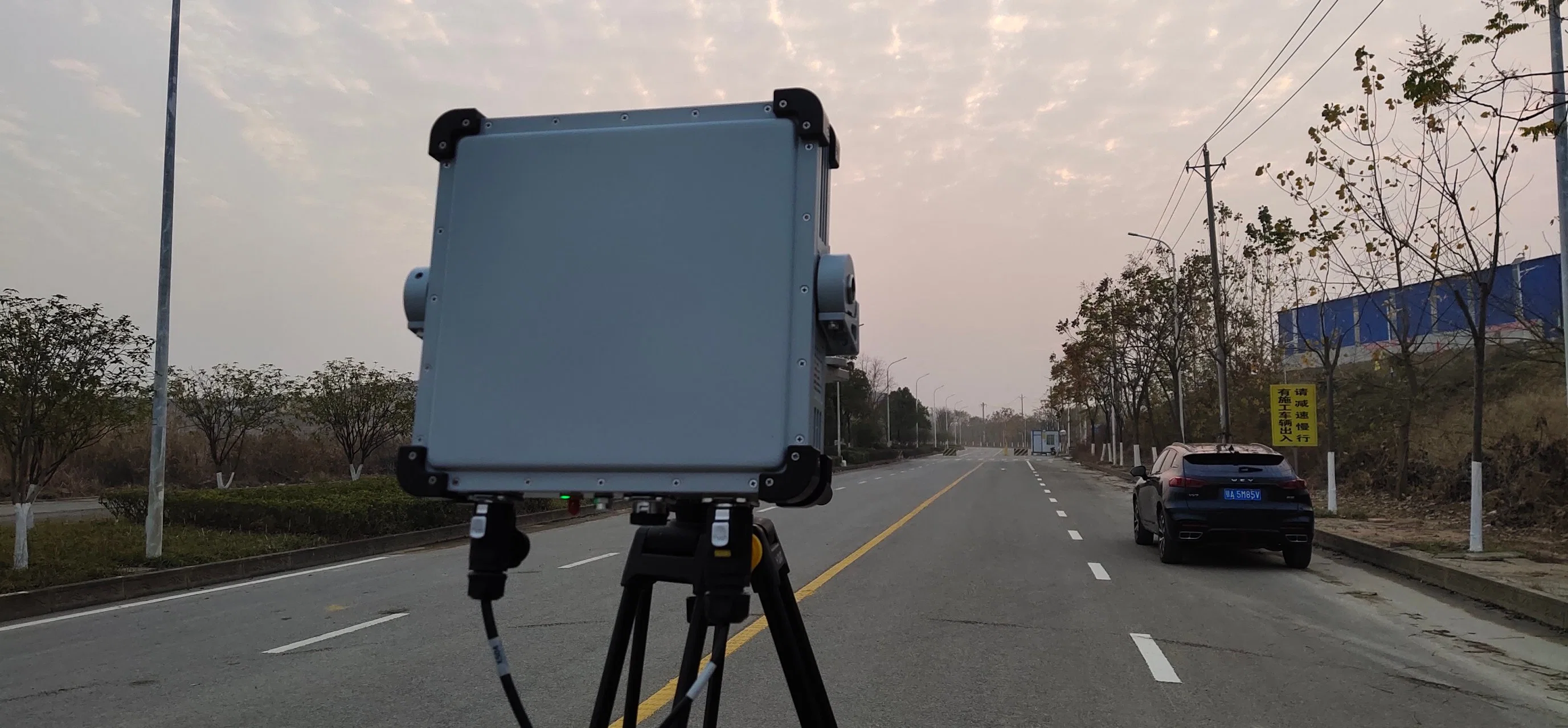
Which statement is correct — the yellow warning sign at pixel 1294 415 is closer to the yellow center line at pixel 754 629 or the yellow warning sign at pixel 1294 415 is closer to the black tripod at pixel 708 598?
the yellow center line at pixel 754 629

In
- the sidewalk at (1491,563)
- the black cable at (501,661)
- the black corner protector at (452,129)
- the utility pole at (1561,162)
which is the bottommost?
the sidewalk at (1491,563)

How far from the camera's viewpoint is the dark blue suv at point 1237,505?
38.2 feet

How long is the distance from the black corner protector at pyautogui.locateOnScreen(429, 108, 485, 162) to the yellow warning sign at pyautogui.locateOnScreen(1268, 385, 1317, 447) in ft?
67.4

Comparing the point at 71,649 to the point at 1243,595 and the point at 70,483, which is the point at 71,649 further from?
the point at 70,483

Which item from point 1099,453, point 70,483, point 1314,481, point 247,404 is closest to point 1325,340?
point 1314,481

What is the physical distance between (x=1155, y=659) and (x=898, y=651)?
1763 millimetres

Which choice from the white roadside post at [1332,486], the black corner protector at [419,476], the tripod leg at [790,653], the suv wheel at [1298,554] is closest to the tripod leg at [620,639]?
the tripod leg at [790,653]

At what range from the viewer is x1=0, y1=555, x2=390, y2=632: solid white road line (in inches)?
378

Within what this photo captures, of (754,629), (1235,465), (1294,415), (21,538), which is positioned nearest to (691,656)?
(754,629)

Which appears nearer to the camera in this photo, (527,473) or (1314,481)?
(527,473)

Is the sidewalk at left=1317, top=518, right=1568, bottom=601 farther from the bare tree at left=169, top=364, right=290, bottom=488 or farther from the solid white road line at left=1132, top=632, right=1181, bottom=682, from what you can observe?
the bare tree at left=169, top=364, right=290, bottom=488

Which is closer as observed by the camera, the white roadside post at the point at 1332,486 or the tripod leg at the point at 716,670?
the tripod leg at the point at 716,670

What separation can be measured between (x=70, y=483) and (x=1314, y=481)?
35318 mm

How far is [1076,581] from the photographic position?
10688mm
